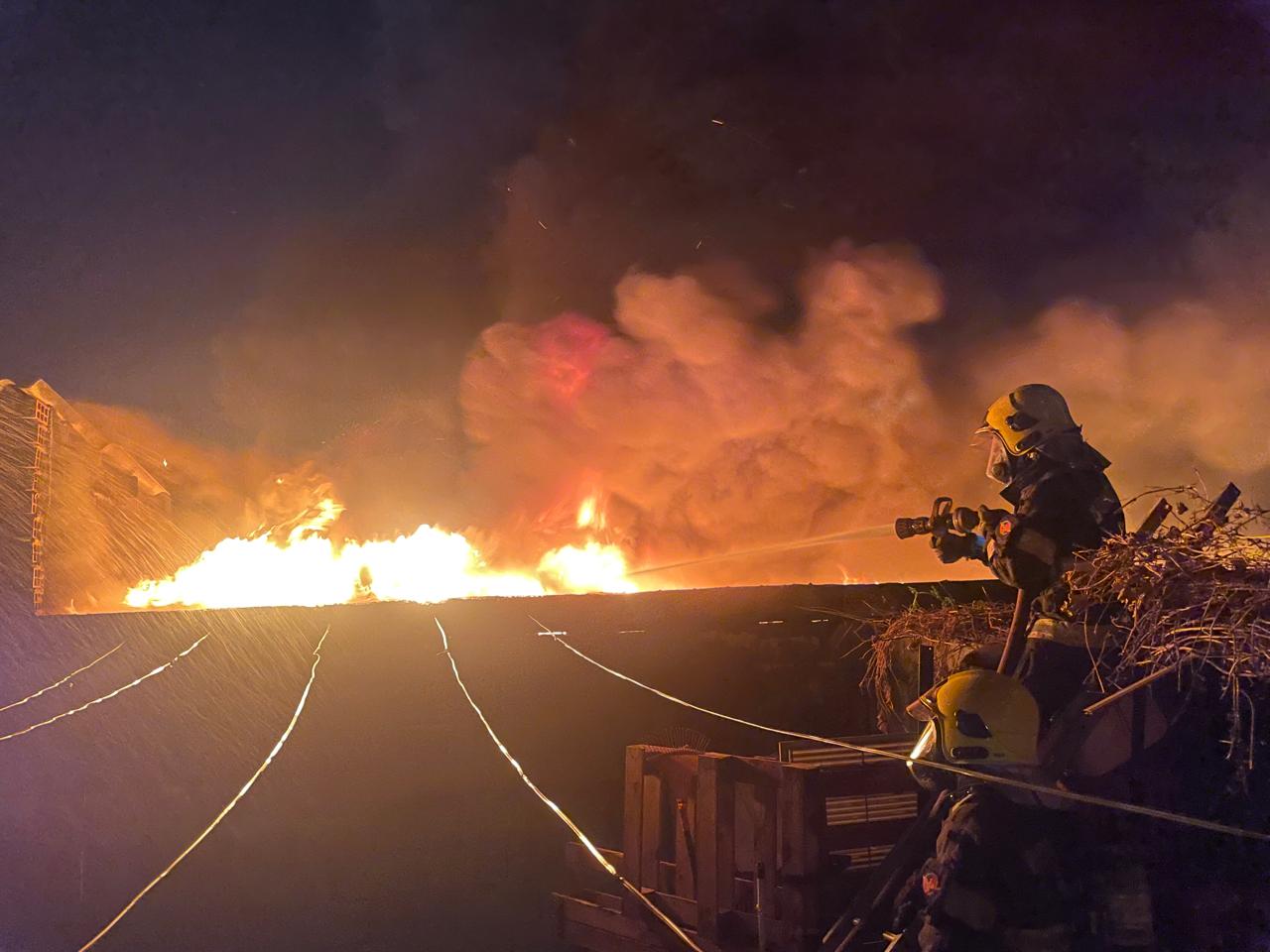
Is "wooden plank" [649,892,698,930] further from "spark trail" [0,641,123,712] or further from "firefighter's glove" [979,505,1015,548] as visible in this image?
"spark trail" [0,641,123,712]

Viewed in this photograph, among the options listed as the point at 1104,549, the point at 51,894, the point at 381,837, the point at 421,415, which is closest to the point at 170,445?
the point at 421,415

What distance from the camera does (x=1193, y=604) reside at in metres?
3.71

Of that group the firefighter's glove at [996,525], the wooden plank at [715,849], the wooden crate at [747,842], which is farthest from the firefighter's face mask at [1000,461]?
the wooden plank at [715,849]

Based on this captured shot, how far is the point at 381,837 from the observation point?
7.70m

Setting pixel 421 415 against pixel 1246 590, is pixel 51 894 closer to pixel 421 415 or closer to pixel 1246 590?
pixel 421 415

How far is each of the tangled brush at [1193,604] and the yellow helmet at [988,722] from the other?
0.37m

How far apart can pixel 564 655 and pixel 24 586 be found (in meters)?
4.86

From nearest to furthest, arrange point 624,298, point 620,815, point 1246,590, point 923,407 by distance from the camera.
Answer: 1. point 1246,590
2. point 620,815
3. point 923,407
4. point 624,298

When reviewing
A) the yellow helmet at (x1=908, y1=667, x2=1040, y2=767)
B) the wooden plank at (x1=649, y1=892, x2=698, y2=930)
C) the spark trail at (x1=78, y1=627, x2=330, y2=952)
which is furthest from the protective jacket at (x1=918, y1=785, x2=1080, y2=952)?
the spark trail at (x1=78, y1=627, x2=330, y2=952)

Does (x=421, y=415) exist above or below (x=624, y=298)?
below

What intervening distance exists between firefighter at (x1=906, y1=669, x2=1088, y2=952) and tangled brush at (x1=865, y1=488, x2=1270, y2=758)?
516mm

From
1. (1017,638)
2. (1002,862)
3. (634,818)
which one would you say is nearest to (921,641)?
(1017,638)

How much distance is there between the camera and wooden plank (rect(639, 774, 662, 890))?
6.21 metres

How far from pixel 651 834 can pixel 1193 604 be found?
3918 mm
